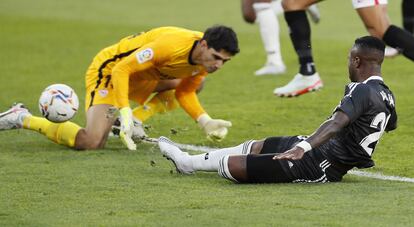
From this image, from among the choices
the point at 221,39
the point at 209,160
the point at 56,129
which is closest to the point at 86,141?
the point at 56,129

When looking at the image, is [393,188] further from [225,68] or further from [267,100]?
[225,68]

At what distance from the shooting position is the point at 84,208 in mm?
6242

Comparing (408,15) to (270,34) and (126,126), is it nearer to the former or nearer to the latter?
(270,34)

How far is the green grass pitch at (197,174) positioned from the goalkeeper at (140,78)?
0.63 feet

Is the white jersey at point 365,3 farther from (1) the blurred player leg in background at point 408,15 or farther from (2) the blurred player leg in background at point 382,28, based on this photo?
(1) the blurred player leg in background at point 408,15

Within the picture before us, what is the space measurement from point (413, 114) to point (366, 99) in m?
3.52

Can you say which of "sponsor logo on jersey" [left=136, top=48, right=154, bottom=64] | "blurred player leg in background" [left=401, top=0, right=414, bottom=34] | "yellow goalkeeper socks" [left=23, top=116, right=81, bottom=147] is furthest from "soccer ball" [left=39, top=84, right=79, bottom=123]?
"blurred player leg in background" [left=401, top=0, right=414, bottom=34]

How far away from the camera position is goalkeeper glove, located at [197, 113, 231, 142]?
29.1 feet

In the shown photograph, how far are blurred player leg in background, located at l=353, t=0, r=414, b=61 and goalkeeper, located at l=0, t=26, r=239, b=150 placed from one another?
161cm

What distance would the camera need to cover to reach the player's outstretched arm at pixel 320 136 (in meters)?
6.42

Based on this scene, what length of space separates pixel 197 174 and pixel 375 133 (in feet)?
4.38

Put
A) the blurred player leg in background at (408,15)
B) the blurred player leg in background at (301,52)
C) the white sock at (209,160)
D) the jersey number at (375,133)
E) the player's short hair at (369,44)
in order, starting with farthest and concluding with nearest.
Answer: the blurred player leg in background at (408,15)
the blurred player leg in background at (301,52)
the white sock at (209,160)
the player's short hair at (369,44)
the jersey number at (375,133)

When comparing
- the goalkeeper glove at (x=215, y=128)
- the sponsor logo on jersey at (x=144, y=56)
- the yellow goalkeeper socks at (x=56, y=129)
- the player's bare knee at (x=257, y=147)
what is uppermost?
the sponsor logo on jersey at (x=144, y=56)

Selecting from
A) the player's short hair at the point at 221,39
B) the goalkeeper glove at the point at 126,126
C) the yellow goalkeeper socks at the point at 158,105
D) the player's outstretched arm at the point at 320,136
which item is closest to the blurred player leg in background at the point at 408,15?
the yellow goalkeeper socks at the point at 158,105
